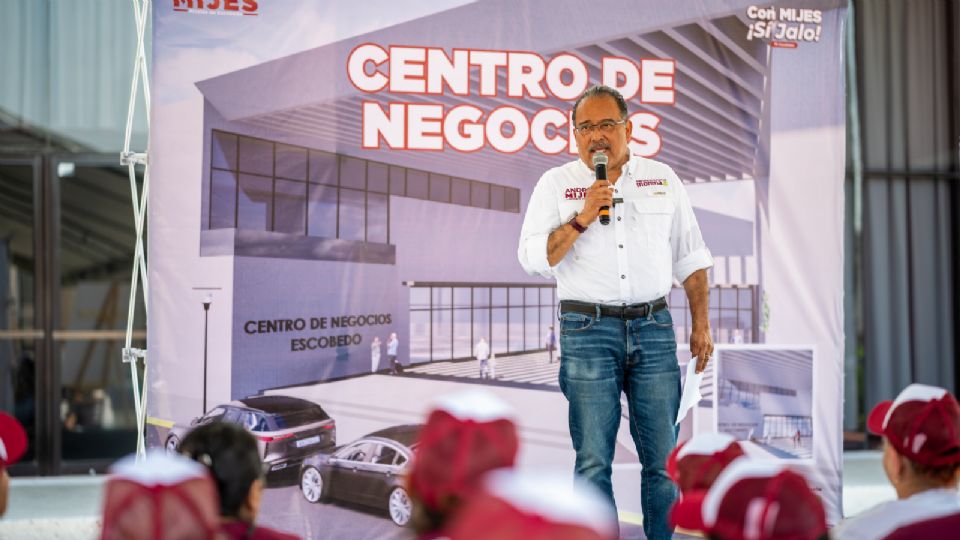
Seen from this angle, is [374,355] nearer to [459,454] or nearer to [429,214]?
[429,214]

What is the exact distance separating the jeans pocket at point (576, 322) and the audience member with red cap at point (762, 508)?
1.39m

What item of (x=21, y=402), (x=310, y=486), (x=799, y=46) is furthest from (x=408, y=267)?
(x=21, y=402)

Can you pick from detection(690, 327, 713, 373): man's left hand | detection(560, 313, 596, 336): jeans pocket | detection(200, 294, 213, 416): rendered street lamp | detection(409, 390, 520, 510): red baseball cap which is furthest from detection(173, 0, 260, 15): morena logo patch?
detection(409, 390, 520, 510): red baseball cap

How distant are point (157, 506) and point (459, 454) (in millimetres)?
396

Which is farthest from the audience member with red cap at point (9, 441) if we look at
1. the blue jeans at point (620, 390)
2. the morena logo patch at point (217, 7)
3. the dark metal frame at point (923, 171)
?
the dark metal frame at point (923, 171)

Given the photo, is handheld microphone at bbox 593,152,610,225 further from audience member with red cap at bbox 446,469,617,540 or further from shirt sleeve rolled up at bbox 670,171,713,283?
audience member with red cap at bbox 446,469,617,540

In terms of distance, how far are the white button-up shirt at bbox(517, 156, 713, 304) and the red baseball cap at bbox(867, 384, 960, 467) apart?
38.7 inches

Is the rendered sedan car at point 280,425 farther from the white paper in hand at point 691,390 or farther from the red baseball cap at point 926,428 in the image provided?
the red baseball cap at point 926,428

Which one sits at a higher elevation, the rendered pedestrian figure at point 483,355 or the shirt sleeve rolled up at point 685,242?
the shirt sleeve rolled up at point 685,242

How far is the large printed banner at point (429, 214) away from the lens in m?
3.09

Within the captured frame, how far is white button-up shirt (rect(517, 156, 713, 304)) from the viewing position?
2.56 m

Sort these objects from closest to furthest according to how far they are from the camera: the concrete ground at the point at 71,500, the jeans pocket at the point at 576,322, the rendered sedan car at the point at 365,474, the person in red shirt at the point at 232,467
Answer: the person in red shirt at the point at 232,467
the jeans pocket at the point at 576,322
the rendered sedan car at the point at 365,474
the concrete ground at the point at 71,500

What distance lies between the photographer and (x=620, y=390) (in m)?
2.54

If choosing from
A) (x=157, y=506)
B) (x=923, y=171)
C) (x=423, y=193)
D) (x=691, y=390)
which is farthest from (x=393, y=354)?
(x=923, y=171)
